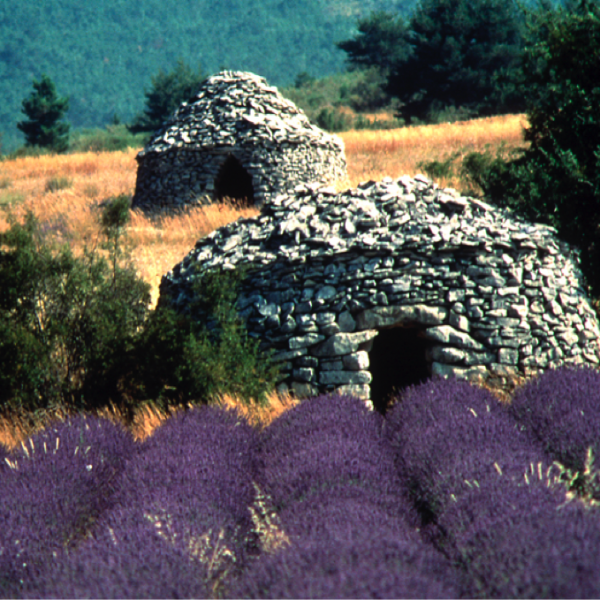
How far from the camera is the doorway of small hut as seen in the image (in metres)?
8.20

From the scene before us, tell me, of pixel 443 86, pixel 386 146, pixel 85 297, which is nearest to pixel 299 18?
pixel 443 86

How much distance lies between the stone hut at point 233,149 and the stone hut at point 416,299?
733cm

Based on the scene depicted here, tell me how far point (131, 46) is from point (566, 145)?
10743 centimetres

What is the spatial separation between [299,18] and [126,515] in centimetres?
11426

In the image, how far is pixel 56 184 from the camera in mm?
19203

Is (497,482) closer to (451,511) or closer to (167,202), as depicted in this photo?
(451,511)

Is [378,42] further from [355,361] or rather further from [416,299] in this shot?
[355,361]

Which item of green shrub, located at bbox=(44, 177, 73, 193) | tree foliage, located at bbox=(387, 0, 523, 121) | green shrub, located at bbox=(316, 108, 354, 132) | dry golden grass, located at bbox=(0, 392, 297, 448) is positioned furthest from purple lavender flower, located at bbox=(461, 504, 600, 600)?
tree foliage, located at bbox=(387, 0, 523, 121)

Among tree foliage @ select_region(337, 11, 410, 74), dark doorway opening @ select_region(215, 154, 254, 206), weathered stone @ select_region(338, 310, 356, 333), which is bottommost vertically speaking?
weathered stone @ select_region(338, 310, 356, 333)

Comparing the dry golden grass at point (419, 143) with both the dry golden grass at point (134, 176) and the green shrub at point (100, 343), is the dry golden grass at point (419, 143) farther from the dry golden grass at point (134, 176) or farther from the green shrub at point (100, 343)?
the green shrub at point (100, 343)

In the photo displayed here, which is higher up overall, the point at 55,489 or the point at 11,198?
the point at 11,198

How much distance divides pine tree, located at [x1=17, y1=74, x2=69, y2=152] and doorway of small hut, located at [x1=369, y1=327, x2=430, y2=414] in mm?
32657

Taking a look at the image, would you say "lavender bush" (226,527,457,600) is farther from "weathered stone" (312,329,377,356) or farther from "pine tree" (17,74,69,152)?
"pine tree" (17,74,69,152)

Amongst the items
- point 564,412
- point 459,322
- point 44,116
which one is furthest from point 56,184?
point 44,116
